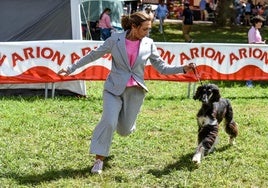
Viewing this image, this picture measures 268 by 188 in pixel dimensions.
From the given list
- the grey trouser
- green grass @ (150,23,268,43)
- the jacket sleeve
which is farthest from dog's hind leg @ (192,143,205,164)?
green grass @ (150,23,268,43)

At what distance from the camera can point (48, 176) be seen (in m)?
5.65

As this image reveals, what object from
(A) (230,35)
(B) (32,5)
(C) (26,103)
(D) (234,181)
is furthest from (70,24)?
(A) (230,35)

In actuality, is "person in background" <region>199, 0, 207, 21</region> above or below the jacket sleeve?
Answer: below

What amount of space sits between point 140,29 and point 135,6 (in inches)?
922

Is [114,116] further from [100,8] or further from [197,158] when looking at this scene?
[100,8]

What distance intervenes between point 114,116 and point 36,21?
5.56m

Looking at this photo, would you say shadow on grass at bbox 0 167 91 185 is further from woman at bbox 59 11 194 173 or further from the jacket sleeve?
the jacket sleeve

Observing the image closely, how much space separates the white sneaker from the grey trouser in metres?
0.13

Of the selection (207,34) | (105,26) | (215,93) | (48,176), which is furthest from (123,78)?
(207,34)

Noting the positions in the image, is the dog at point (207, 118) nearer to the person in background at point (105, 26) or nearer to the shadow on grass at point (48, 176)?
the shadow on grass at point (48, 176)

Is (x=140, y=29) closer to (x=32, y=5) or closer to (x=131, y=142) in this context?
(x=131, y=142)

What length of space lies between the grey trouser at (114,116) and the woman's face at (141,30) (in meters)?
0.57

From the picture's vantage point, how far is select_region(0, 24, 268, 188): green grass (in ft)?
18.5

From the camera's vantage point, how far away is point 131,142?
22.9 ft
